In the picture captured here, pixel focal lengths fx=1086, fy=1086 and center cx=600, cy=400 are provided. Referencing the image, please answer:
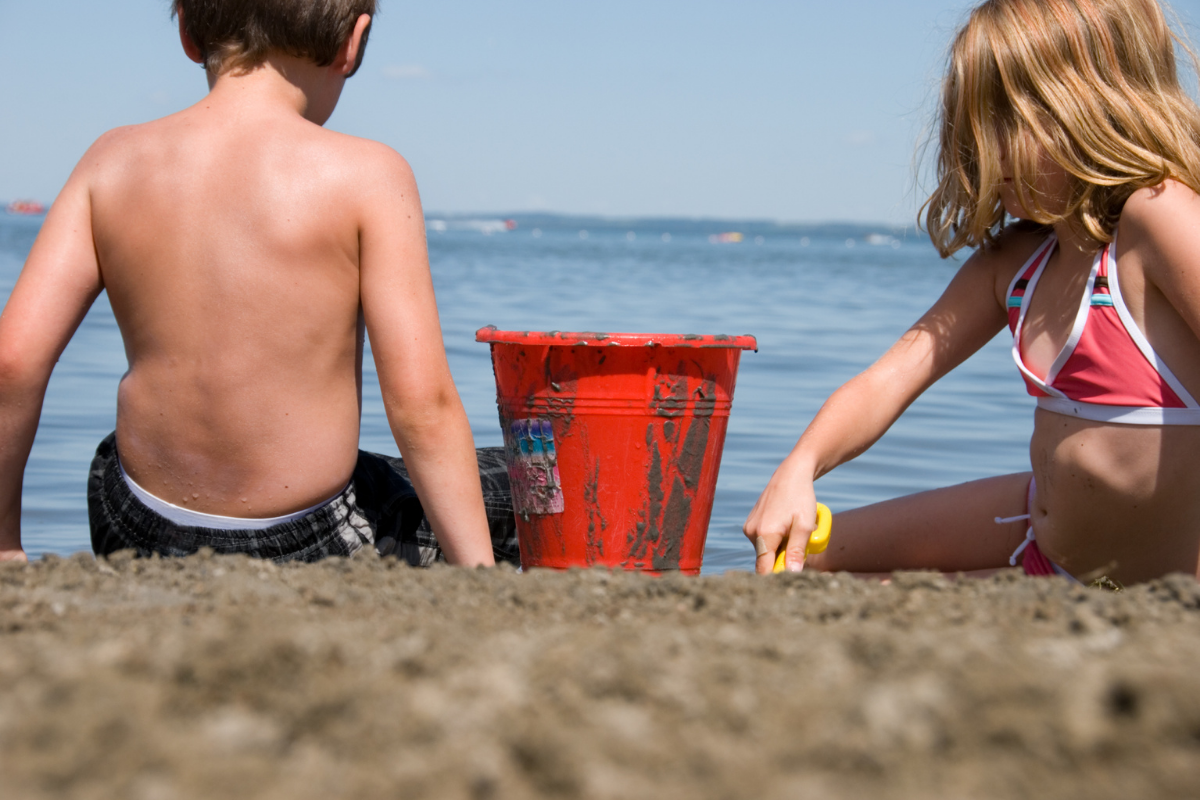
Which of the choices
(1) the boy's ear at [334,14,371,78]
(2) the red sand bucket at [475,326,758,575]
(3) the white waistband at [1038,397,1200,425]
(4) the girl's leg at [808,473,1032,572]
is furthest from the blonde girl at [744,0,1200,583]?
(1) the boy's ear at [334,14,371,78]

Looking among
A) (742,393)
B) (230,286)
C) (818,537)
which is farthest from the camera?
(742,393)

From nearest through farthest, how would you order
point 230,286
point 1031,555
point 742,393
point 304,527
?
point 230,286, point 304,527, point 1031,555, point 742,393


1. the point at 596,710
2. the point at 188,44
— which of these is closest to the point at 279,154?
the point at 188,44

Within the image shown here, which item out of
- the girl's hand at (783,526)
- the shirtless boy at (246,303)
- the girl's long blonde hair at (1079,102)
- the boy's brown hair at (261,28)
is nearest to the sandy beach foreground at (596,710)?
the girl's hand at (783,526)

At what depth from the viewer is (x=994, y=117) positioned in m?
2.57

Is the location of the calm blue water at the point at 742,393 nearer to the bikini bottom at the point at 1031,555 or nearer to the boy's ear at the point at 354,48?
the bikini bottom at the point at 1031,555

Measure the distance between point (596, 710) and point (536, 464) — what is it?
1.56 metres

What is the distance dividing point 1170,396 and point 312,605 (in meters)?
1.87

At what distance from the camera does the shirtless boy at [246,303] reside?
2.27 metres

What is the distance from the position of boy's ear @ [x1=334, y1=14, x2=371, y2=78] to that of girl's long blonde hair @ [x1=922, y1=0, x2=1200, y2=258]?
4.60ft

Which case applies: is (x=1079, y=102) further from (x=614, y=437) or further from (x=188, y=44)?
(x=188, y=44)

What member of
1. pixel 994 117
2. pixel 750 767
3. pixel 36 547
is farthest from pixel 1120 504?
pixel 36 547

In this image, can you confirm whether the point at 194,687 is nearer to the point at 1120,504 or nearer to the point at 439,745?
the point at 439,745

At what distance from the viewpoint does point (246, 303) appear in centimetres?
228
